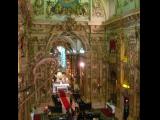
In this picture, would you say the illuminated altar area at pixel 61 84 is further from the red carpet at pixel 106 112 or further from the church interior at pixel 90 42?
the red carpet at pixel 106 112

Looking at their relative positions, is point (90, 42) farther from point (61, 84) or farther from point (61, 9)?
point (61, 84)

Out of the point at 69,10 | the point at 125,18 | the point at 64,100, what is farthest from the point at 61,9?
the point at 64,100

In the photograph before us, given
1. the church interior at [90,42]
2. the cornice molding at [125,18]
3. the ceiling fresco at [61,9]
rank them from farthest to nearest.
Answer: the ceiling fresco at [61,9] < the church interior at [90,42] < the cornice molding at [125,18]

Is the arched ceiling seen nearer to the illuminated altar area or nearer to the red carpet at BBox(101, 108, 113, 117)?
the red carpet at BBox(101, 108, 113, 117)

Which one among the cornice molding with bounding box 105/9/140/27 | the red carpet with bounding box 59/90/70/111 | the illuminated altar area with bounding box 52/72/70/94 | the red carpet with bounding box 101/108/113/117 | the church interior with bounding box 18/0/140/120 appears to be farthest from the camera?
the illuminated altar area with bounding box 52/72/70/94

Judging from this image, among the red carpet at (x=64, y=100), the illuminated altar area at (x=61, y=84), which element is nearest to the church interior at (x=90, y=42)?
the red carpet at (x=64, y=100)

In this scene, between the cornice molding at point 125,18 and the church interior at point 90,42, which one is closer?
the cornice molding at point 125,18

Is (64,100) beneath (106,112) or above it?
above

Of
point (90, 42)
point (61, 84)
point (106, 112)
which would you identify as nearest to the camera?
point (106, 112)

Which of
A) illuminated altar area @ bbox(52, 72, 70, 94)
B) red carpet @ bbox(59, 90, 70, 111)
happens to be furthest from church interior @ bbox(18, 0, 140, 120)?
illuminated altar area @ bbox(52, 72, 70, 94)

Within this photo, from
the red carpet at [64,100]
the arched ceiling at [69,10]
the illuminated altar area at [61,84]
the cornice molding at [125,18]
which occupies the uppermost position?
the arched ceiling at [69,10]

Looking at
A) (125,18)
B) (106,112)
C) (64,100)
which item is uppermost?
(125,18)

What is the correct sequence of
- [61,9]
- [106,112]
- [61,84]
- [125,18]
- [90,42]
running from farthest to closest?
[61,84] < [90,42] < [61,9] < [106,112] < [125,18]
